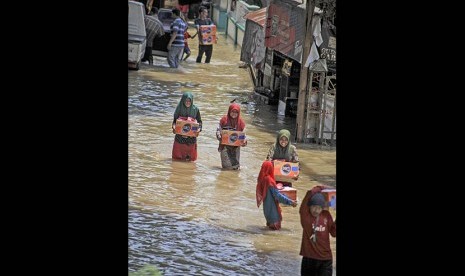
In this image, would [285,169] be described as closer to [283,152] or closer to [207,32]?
[283,152]

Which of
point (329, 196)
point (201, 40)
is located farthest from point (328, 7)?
point (201, 40)

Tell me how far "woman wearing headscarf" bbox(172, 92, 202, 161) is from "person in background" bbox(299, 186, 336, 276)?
23.1 feet

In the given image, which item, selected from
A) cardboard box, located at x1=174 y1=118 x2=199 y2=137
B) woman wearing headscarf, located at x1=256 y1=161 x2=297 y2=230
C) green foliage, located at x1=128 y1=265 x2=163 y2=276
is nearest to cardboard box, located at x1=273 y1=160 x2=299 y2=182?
woman wearing headscarf, located at x1=256 y1=161 x2=297 y2=230

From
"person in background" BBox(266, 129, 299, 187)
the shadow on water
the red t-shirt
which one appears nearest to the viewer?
the red t-shirt

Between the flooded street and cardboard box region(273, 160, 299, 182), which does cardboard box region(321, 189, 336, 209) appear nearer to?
the flooded street

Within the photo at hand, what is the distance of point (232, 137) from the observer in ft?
60.0

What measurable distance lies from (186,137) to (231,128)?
109cm

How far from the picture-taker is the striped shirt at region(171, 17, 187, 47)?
99.0 ft
